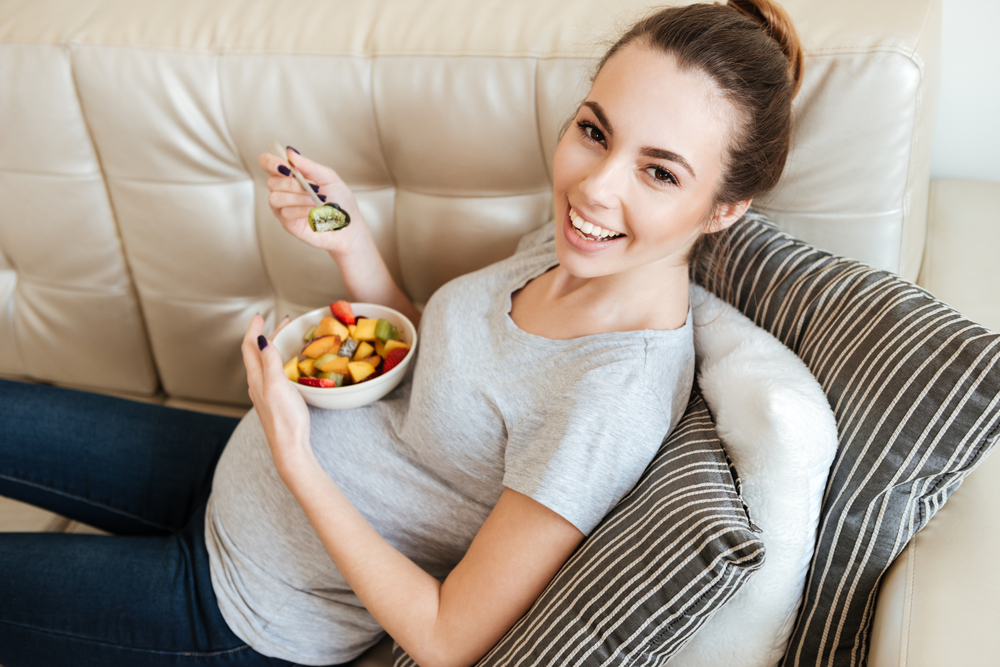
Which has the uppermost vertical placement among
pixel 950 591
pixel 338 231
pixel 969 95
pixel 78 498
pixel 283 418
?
pixel 969 95

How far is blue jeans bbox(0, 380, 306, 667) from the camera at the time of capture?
0.99 metres

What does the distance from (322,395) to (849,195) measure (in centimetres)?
78

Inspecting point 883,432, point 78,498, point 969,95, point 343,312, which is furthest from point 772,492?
point 78,498

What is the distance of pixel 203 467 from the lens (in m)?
1.21

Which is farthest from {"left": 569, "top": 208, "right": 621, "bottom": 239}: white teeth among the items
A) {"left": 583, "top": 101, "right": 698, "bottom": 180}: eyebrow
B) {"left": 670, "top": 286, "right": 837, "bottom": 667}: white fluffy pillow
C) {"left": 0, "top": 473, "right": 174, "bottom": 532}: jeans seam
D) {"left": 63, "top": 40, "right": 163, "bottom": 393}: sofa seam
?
{"left": 63, "top": 40, "right": 163, "bottom": 393}: sofa seam

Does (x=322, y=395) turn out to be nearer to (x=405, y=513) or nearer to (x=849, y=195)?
(x=405, y=513)

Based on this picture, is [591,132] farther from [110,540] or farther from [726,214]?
[110,540]

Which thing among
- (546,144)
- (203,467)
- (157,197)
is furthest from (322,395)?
(157,197)

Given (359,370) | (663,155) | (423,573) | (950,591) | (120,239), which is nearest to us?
(950,591)

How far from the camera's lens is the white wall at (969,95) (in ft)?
3.73

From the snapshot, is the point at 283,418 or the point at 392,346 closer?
the point at 283,418

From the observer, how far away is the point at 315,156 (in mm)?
1225

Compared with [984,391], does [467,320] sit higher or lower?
lower

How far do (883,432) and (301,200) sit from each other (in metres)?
0.88
